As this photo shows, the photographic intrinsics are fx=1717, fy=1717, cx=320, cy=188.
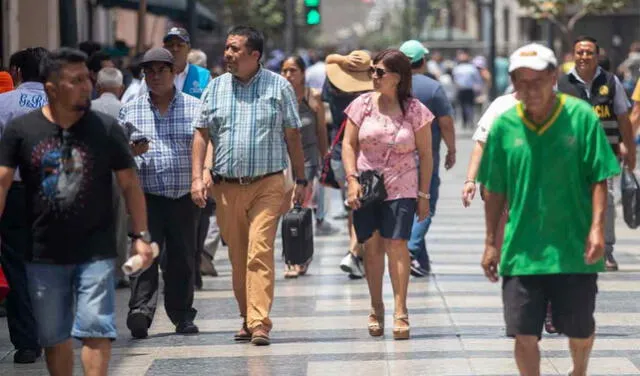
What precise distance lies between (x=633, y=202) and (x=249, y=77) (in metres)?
4.12

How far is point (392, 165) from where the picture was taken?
416 inches

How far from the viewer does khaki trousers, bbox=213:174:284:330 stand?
10273 mm

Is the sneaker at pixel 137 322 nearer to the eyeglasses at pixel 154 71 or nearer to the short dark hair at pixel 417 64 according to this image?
the eyeglasses at pixel 154 71

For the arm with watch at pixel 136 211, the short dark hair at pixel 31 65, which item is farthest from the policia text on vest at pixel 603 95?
the arm with watch at pixel 136 211

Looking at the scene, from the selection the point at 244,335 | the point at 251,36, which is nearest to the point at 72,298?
the point at 244,335

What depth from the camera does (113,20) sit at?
3853cm

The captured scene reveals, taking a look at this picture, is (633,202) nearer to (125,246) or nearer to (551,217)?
(125,246)

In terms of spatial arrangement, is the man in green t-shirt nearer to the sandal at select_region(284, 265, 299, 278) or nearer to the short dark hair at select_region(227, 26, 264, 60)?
the short dark hair at select_region(227, 26, 264, 60)

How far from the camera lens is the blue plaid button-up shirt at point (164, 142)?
10602mm

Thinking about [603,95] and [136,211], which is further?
[603,95]

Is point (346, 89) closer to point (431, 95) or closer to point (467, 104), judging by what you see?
point (431, 95)

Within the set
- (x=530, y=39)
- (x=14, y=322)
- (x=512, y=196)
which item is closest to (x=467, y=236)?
(x=14, y=322)

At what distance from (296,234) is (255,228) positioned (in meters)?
1.17

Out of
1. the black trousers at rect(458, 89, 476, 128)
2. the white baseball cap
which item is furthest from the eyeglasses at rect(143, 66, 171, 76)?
the black trousers at rect(458, 89, 476, 128)
